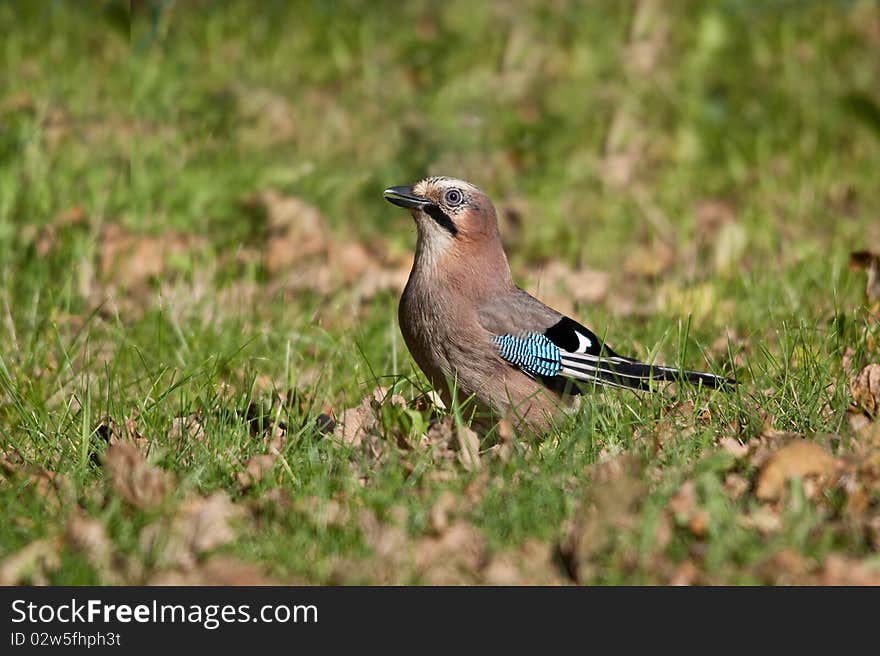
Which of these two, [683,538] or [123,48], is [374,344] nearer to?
[683,538]

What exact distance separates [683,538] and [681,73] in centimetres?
639

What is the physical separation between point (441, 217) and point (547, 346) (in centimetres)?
71

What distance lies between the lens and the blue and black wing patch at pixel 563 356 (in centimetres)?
498

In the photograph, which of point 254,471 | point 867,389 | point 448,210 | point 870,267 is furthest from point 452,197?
point 870,267

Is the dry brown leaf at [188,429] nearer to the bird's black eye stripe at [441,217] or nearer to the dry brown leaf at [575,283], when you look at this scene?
the bird's black eye stripe at [441,217]

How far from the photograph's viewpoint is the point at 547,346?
5156mm

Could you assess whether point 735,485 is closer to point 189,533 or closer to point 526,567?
point 526,567

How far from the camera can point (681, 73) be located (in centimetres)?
960

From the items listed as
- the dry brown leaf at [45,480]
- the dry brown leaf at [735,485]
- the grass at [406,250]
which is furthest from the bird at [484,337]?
the dry brown leaf at [45,480]

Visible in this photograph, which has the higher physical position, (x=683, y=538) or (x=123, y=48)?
(x=123, y=48)

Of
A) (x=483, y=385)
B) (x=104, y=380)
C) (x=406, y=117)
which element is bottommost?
(x=104, y=380)

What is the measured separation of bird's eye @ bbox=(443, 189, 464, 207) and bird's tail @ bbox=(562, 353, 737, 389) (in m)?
0.82

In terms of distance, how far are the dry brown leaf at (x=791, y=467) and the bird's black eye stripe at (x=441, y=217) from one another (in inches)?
69.8
